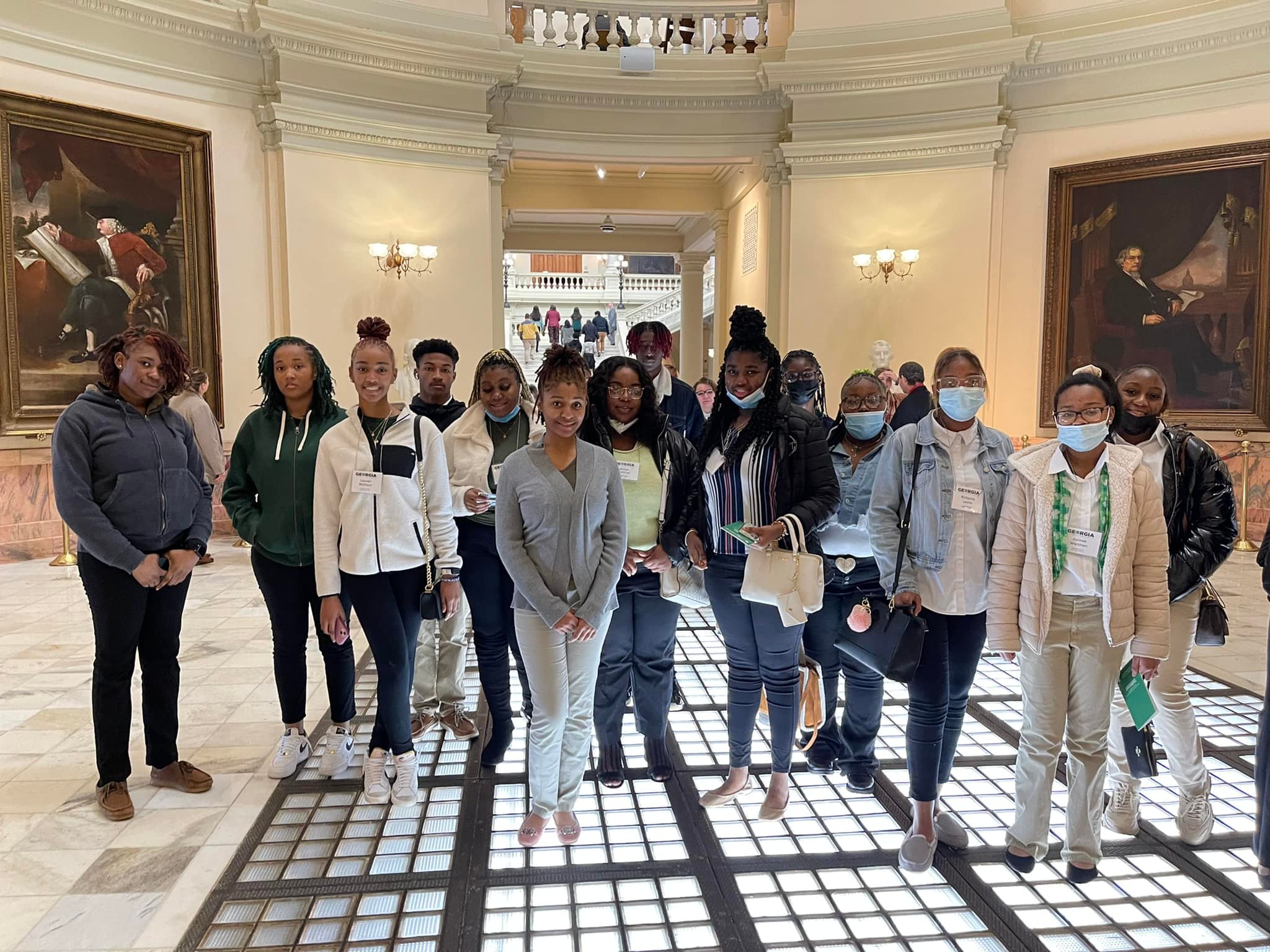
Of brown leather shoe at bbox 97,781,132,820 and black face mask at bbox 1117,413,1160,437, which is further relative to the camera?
brown leather shoe at bbox 97,781,132,820

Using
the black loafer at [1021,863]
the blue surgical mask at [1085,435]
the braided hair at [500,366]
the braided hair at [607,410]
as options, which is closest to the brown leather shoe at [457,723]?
the braided hair at [500,366]

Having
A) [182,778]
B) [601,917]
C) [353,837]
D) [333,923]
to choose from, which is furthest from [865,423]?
[182,778]

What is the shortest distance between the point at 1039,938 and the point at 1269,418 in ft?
28.6

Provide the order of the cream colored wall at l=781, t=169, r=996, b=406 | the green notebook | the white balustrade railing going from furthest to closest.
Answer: the white balustrade railing, the cream colored wall at l=781, t=169, r=996, b=406, the green notebook

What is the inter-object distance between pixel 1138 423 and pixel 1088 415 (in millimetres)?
557

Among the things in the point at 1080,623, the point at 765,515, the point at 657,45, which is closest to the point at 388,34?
the point at 657,45

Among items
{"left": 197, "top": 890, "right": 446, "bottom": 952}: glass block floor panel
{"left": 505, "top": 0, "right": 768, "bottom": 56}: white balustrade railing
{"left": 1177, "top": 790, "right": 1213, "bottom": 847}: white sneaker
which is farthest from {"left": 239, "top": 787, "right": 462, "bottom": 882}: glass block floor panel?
{"left": 505, "top": 0, "right": 768, "bottom": 56}: white balustrade railing

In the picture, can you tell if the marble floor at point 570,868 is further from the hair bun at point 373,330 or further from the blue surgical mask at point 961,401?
the hair bun at point 373,330

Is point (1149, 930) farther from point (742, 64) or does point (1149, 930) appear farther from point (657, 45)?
point (657, 45)

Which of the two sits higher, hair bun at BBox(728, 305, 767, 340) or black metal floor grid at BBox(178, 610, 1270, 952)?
hair bun at BBox(728, 305, 767, 340)

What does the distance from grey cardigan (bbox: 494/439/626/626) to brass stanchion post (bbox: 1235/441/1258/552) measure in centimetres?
893

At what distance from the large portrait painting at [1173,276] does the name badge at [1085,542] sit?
777cm

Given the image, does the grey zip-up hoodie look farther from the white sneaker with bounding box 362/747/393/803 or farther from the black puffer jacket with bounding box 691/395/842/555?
the black puffer jacket with bounding box 691/395/842/555

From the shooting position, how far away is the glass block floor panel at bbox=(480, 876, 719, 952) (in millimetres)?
2543
